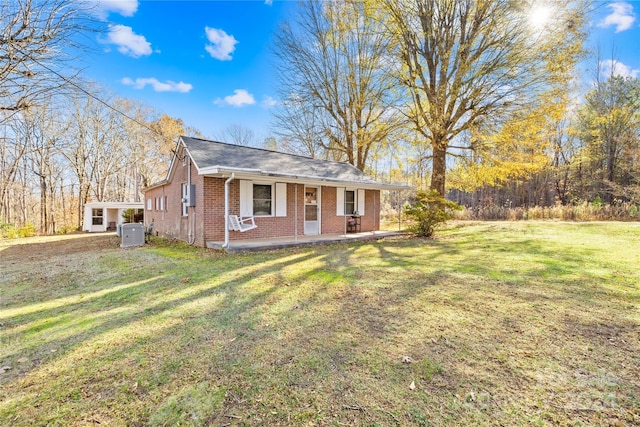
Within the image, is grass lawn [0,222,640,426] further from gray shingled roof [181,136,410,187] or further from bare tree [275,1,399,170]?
bare tree [275,1,399,170]

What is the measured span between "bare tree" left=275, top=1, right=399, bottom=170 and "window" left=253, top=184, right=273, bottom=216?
7.93 m

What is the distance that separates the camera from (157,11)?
31.9 ft

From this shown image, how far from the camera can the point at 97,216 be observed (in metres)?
20.0

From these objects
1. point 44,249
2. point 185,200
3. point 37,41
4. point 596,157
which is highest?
point 596,157

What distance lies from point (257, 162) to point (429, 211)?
679cm

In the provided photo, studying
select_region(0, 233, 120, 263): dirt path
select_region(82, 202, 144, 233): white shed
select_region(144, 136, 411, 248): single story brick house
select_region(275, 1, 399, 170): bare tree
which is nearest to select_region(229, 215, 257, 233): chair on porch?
select_region(144, 136, 411, 248): single story brick house

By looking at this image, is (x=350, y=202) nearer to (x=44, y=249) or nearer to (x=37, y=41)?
(x=37, y=41)

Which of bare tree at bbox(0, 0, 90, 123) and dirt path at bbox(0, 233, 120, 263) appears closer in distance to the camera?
bare tree at bbox(0, 0, 90, 123)

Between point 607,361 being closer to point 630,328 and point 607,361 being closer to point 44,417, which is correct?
point 630,328

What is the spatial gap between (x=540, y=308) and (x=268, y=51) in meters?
19.0

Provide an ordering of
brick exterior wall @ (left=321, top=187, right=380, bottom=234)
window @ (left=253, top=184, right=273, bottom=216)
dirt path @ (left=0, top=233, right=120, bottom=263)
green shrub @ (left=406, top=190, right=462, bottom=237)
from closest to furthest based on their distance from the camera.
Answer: dirt path @ (left=0, top=233, right=120, bottom=263), window @ (left=253, top=184, right=273, bottom=216), green shrub @ (left=406, top=190, right=462, bottom=237), brick exterior wall @ (left=321, top=187, right=380, bottom=234)

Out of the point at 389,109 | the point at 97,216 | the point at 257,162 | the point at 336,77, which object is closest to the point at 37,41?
the point at 257,162

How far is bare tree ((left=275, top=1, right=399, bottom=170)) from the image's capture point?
16062 millimetres

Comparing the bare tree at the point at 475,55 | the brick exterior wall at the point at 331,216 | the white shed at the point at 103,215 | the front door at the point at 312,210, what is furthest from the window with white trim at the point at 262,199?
the white shed at the point at 103,215
